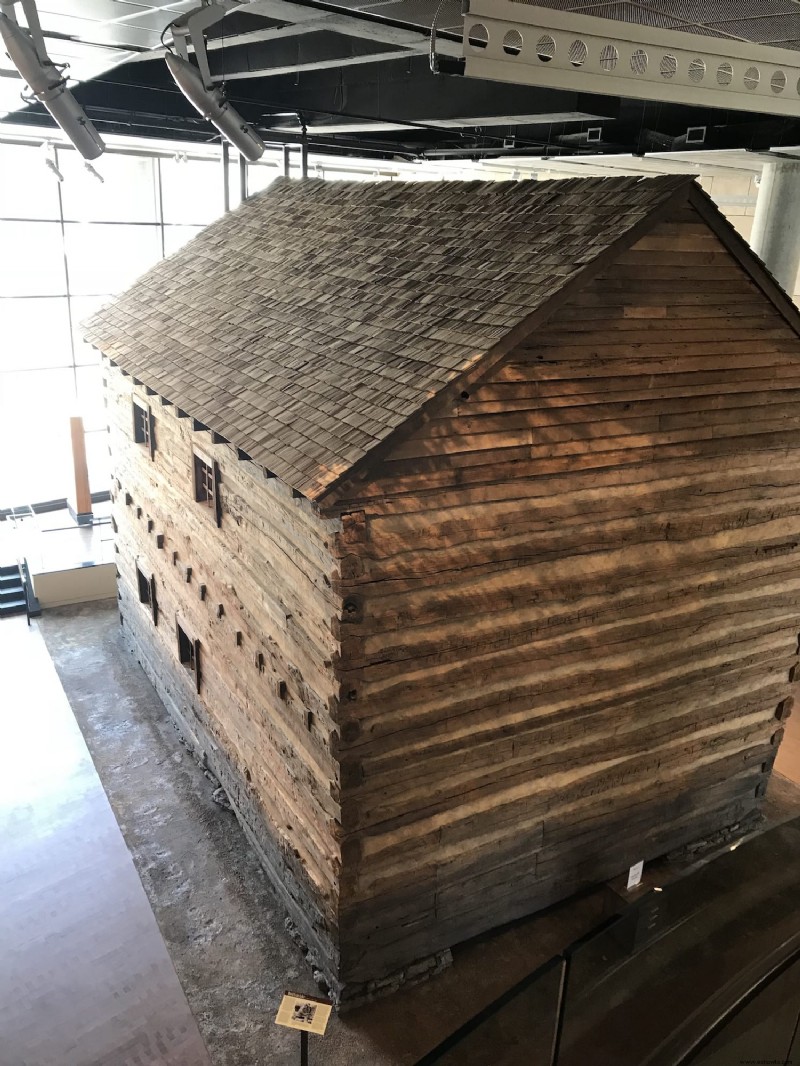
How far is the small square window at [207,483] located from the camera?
8.20m

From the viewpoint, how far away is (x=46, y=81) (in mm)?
6371

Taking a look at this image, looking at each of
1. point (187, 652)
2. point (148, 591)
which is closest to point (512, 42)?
point (187, 652)

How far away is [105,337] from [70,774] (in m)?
5.38

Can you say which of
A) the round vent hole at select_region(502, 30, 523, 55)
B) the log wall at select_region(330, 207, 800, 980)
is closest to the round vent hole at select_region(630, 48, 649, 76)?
the round vent hole at select_region(502, 30, 523, 55)

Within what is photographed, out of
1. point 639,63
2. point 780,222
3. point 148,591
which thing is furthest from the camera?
point 148,591

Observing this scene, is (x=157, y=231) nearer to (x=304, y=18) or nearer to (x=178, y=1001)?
(x=304, y=18)

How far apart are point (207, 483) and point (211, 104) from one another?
11.4 ft

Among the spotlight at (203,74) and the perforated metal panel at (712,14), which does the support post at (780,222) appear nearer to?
the perforated metal panel at (712,14)

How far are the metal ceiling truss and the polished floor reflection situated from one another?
6.91 m

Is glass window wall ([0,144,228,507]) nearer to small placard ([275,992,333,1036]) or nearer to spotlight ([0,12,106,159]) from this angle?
spotlight ([0,12,106,159])

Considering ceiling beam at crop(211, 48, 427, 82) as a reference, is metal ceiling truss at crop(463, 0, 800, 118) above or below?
below

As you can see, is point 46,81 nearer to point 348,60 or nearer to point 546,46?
point 348,60

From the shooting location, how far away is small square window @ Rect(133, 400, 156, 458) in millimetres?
→ 10148

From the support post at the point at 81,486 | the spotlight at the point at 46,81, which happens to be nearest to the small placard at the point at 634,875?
the spotlight at the point at 46,81
